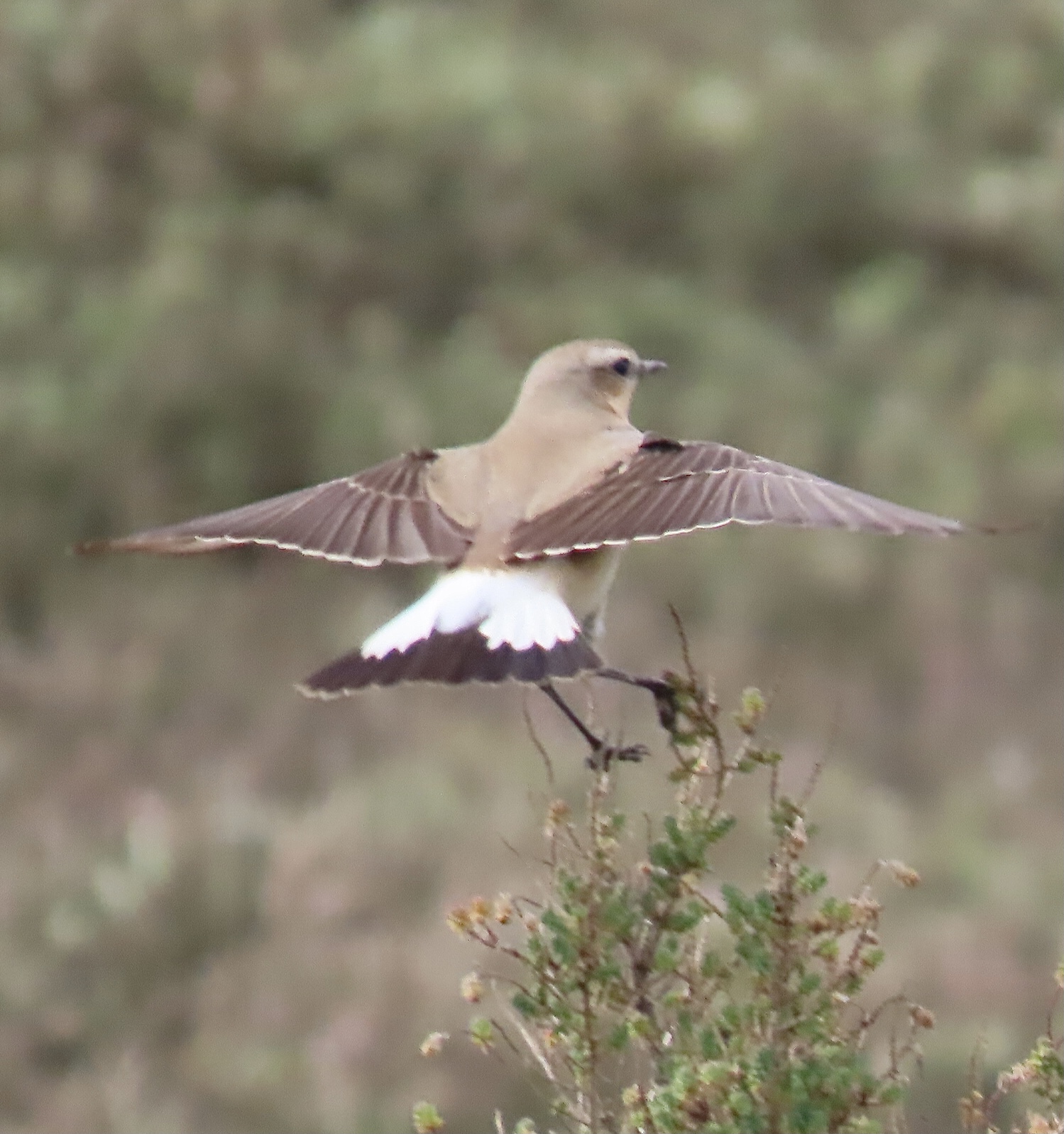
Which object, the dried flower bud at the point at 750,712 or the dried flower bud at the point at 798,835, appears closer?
the dried flower bud at the point at 798,835

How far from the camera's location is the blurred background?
8523 mm

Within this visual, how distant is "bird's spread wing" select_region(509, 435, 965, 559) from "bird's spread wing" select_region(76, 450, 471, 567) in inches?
8.1

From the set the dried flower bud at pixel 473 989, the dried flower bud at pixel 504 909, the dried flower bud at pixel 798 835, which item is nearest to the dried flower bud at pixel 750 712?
the dried flower bud at pixel 798 835

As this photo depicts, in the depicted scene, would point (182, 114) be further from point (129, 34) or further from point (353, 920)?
point (353, 920)

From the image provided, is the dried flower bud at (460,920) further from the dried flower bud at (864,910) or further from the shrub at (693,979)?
the dried flower bud at (864,910)

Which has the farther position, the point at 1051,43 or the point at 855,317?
the point at 1051,43

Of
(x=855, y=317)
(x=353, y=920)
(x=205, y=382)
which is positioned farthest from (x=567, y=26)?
(x=353, y=920)

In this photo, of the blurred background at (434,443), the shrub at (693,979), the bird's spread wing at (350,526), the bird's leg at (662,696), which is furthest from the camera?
the blurred background at (434,443)

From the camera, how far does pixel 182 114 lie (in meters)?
14.1

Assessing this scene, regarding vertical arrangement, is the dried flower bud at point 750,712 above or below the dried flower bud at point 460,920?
above

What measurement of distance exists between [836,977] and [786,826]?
22 cm

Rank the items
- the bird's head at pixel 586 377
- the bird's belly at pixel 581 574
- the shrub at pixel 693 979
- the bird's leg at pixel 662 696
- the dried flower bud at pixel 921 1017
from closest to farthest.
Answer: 1. the shrub at pixel 693 979
2. the dried flower bud at pixel 921 1017
3. the bird's leg at pixel 662 696
4. the bird's belly at pixel 581 574
5. the bird's head at pixel 586 377

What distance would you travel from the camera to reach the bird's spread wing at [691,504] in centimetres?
374

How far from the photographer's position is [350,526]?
14.5ft
